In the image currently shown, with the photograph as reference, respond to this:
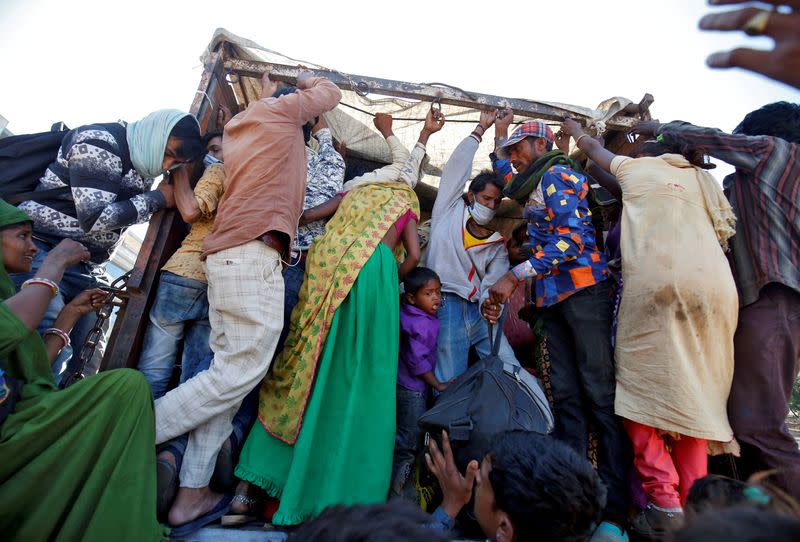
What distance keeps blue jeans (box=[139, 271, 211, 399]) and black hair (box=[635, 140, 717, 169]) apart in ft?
9.32

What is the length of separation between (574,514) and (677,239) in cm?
159

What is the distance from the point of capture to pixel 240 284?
226cm

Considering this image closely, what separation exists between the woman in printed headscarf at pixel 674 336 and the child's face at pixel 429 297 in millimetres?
1085

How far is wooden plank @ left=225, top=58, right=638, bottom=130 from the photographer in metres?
3.38

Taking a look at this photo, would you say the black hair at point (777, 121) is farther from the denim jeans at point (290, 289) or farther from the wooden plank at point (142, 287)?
the wooden plank at point (142, 287)

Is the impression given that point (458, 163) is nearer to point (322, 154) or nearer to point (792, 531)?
point (322, 154)

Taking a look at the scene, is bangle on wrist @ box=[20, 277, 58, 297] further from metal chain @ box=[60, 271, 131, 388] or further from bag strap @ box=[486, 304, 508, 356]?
bag strap @ box=[486, 304, 508, 356]

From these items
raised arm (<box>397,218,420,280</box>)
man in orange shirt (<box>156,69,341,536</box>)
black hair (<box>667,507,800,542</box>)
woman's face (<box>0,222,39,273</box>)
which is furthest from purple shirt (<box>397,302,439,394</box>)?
black hair (<box>667,507,800,542</box>)

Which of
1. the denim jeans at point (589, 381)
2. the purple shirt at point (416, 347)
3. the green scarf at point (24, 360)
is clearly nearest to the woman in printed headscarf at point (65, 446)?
the green scarf at point (24, 360)

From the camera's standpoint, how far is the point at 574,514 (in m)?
1.36

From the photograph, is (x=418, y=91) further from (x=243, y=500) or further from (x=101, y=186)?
(x=243, y=500)

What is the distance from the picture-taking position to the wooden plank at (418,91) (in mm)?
3379

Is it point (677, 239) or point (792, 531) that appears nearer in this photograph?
point (792, 531)

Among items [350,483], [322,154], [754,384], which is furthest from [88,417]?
[754,384]
